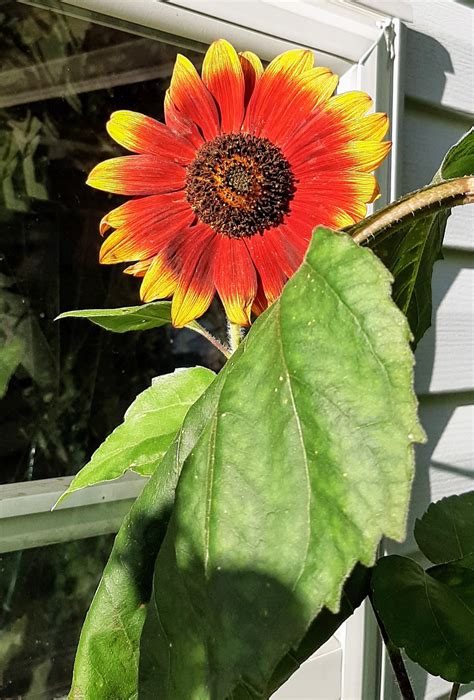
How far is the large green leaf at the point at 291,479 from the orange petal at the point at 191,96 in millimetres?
273

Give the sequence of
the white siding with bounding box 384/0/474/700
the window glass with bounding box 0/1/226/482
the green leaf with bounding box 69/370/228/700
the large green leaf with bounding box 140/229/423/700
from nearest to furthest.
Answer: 1. the large green leaf with bounding box 140/229/423/700
2. the green leaf with bounding box 69/370/228/700
3. the window glass with bounding box 0/1/226/482
4. the white siding with bounding box 384/0/474/700

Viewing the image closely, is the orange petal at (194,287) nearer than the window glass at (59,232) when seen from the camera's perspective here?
Yes

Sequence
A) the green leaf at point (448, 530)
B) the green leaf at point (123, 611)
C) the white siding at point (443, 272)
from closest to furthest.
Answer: the green leaf at point (123, 611)
the green leaf at point (448, 530)
the white siding at point (443, 272)

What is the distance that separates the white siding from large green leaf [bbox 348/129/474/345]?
1.75ft

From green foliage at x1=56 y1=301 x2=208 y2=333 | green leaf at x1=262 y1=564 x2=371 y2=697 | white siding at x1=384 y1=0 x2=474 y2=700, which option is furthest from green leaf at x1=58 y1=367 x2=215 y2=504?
white siding at x1=384 y1=0 x2=474 y2=700

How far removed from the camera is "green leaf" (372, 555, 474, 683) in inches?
17.6

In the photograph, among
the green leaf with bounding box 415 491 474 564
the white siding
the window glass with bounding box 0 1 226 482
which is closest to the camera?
the green leaf with bounding box 415 491 474 564

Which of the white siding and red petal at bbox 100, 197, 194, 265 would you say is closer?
red petal at bbox 100, 197, 194, 265

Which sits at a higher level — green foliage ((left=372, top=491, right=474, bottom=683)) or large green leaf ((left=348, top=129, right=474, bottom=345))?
large green leaf ((left=348, top=129, right=474, bottom=345))

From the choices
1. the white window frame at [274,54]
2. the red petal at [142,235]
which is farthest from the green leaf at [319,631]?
the white window frame at [274,54]

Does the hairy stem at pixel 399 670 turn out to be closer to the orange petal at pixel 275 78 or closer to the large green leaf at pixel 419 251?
the large green leaf at pixel 419 251

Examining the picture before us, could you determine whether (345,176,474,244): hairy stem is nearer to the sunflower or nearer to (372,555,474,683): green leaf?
the sunflower

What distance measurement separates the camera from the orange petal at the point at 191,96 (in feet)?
1.69

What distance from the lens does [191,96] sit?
52 cm
